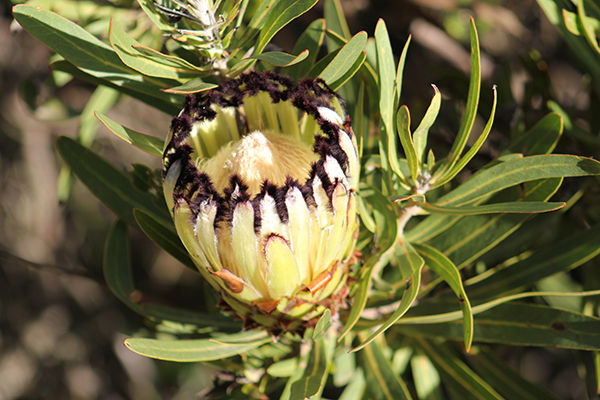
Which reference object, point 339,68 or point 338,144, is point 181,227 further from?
point 339,68

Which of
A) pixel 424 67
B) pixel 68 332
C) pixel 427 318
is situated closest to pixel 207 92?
pixel 427 318

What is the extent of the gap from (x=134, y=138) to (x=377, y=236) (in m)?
0.61

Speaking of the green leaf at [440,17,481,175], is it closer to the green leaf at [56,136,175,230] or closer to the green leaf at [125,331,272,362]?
the green leaf at [125,331,272,362]

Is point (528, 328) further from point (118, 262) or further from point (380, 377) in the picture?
A: point (118, 262)

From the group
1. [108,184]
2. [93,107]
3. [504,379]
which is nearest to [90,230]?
[93,107]

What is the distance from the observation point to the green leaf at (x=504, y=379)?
1.22 meters

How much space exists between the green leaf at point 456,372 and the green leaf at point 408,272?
0.38 metres

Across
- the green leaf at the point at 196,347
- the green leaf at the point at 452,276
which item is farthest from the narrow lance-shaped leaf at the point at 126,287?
the green leaf at the point at 452,276

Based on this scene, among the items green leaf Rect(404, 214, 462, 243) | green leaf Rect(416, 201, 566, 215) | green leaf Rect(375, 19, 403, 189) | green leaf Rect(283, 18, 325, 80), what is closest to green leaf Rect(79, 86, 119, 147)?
green leaf Rect(283, 18, 325, 80)

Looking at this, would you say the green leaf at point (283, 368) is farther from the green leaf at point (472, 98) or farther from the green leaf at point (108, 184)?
the green leaf at point (472, 98)

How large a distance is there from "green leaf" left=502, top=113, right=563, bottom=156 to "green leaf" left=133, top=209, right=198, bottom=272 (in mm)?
902

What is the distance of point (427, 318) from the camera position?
1052 millimetres

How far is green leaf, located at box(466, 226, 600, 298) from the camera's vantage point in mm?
1115

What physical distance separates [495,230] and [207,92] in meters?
0.80
